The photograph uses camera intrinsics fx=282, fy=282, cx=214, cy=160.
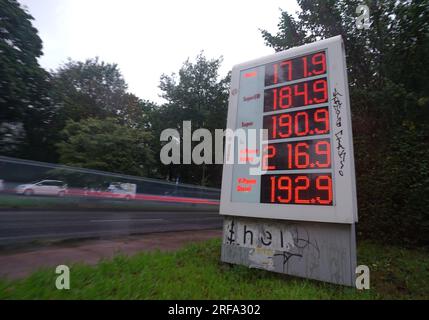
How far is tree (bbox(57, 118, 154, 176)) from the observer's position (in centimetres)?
1714

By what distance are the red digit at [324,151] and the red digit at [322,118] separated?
0.19 m

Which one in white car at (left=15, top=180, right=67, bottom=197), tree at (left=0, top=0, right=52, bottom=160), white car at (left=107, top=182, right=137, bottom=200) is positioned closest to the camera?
white car at (left=15, top=180, right=67, bottom=197)

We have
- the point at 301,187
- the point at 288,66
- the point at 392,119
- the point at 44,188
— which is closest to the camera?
the point at 301,187

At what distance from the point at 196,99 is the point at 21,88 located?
48.9ft

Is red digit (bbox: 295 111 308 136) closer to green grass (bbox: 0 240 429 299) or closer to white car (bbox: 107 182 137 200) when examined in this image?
green grass (bbox: 0 240 429 299)

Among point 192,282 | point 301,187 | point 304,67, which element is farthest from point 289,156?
point 192,282

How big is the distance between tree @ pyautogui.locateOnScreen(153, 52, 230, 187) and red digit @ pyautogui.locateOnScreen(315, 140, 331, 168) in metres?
24.0

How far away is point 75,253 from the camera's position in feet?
18.4

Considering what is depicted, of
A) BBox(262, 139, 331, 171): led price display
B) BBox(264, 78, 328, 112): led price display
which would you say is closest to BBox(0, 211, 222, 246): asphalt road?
BBox(262, 139, 331, 171): led price display

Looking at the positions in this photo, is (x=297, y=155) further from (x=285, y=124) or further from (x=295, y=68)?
(x=295, y=68)

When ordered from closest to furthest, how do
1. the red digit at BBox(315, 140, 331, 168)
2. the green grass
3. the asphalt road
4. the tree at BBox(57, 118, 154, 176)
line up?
the green grass < the red digit at BBox(315, 140, 331, 168) < the asphalt road < the tree at BBox(57, 118, 154, 176)

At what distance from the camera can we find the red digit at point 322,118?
467 centimetres

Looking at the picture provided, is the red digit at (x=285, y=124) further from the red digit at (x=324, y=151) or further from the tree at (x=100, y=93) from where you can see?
the tree at (x=100, y=93)

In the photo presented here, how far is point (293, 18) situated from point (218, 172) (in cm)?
2111
